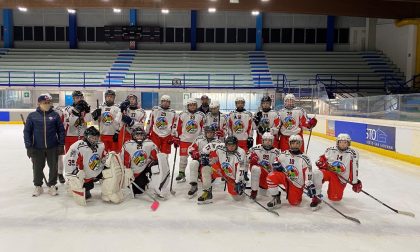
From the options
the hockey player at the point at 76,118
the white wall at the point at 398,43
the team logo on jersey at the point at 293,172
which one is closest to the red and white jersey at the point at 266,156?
the team logo on jersey at the point at 293,172

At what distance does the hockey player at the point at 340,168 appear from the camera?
4648 millimetres

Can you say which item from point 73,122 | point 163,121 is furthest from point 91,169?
point 163,121

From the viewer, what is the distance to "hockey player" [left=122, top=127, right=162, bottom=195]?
Result: 4855mm

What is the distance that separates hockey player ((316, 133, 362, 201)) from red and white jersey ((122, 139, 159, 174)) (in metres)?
2.16

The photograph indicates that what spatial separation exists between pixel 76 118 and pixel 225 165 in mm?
2361

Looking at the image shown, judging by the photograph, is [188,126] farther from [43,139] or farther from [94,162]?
[43,139]

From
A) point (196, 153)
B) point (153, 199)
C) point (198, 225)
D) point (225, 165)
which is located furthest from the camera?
point (196, 153)

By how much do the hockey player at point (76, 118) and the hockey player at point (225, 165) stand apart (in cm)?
191

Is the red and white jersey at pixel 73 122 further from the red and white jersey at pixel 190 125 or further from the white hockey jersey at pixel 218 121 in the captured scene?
the white hockey jersey at pixel 218 121

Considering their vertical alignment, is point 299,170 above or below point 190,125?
below

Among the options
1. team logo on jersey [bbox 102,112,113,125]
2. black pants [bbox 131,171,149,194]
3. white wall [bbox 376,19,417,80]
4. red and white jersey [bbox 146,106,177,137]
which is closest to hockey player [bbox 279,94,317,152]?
red and white jersey [bbox 146,106,177,137]

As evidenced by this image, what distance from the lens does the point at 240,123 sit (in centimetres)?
590

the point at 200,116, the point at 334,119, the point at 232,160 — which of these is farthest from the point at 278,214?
the point at 334,119

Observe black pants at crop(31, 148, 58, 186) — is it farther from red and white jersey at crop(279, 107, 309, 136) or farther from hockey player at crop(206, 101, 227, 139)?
red and white jersey at crop(279, 107, 309, 136)
